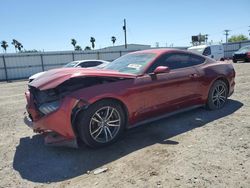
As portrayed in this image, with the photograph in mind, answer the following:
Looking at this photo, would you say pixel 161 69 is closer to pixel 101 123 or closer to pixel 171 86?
pixel 171 86

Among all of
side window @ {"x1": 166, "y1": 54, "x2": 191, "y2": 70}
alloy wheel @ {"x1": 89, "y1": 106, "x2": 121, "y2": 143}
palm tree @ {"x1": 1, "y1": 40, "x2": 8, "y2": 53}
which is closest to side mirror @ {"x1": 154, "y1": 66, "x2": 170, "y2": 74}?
side window @ {"x1": 166, "y1": 54, "x2": 191, "y2": 70}

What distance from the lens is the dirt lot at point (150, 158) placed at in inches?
118

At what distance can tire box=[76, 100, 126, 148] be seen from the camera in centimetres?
373

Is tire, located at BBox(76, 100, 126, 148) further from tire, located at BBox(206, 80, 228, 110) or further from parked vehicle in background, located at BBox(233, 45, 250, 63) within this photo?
parked vehicle in background, located at BBox(233, 45, 250, 63)

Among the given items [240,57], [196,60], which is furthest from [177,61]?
[240,57]

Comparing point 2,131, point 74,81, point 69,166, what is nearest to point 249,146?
point 69,166

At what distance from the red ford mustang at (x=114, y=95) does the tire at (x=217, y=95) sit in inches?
3.6

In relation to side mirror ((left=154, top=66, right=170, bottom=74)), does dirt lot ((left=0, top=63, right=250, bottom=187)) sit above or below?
below

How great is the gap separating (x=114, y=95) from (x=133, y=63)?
1159 mm

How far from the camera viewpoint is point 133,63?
16.0ft

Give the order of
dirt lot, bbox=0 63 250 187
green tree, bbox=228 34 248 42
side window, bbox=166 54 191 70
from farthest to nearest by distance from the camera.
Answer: green tree, bbox=228 34 248 42 < side window, bbox=166 54 191 70 < dirt lot, bbox=0 63 250 187

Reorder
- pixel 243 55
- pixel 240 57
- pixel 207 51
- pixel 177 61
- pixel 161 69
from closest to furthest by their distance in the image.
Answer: pixel 161 69 < pixel 177 61 < pixel 207 51 < pixel 243 55 < pixel 240 57

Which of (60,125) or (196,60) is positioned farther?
(196,60)

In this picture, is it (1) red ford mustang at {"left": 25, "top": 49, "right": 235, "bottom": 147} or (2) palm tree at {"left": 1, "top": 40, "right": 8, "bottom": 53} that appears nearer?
(1) red ford mustang at {"left": 25, "top": 49, "right": 235, "bottom": 147}
